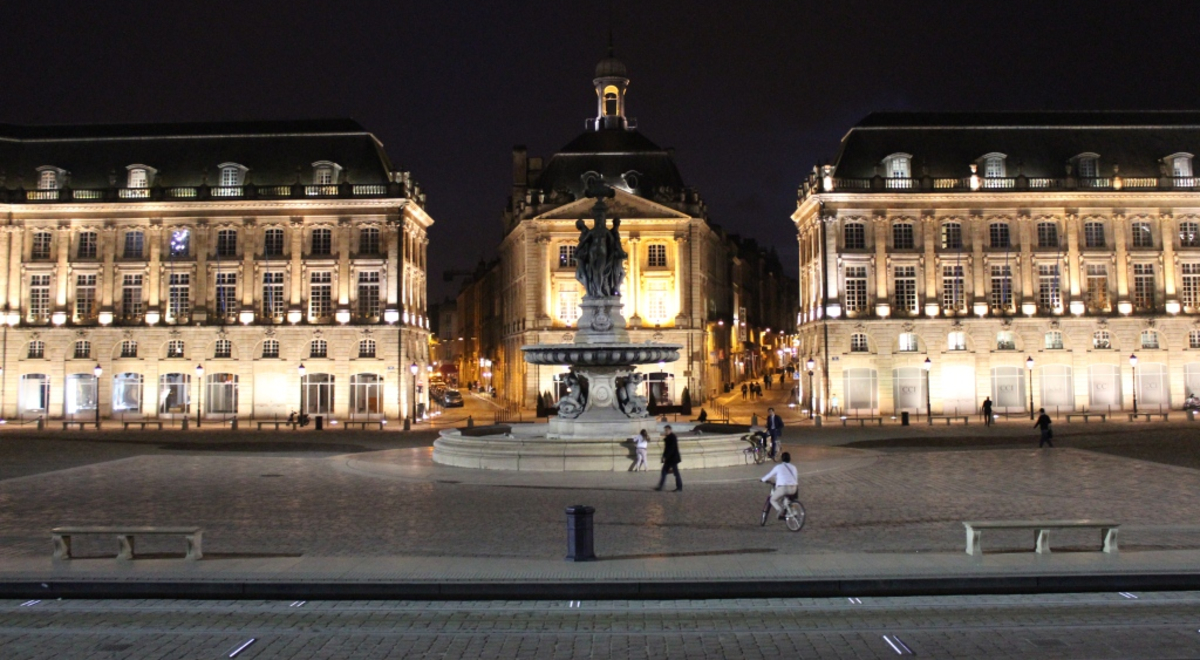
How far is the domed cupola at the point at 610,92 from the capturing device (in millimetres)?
78500

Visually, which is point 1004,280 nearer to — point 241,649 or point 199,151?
point 199,151

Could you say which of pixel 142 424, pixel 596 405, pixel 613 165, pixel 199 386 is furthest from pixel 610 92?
pixel 596 405

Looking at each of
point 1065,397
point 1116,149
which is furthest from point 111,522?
point 1116,149

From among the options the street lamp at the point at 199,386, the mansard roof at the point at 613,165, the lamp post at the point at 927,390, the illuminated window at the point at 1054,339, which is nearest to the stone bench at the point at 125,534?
the street lamp at the point at 199,386

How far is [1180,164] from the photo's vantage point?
62.8 m

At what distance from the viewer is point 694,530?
1698 centimetres

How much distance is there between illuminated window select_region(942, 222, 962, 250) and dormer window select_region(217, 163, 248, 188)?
44.3 meters

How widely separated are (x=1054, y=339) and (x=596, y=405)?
42.2 metres

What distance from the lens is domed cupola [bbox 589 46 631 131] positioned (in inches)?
3091

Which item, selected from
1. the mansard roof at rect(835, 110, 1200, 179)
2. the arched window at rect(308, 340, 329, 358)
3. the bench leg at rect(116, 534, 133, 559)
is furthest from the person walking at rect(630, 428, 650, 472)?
the mansard roof at rect(835, 110, 1200, 179)

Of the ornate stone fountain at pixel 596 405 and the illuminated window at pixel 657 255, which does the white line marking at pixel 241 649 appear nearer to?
the ornate stone fountain at pixel 596 405

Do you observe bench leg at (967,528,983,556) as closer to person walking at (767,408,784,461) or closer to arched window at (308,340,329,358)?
person walking at (767,408,784,461)

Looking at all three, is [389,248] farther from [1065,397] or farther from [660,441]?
[1065,397]

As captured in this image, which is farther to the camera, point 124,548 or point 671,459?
point 671,459
